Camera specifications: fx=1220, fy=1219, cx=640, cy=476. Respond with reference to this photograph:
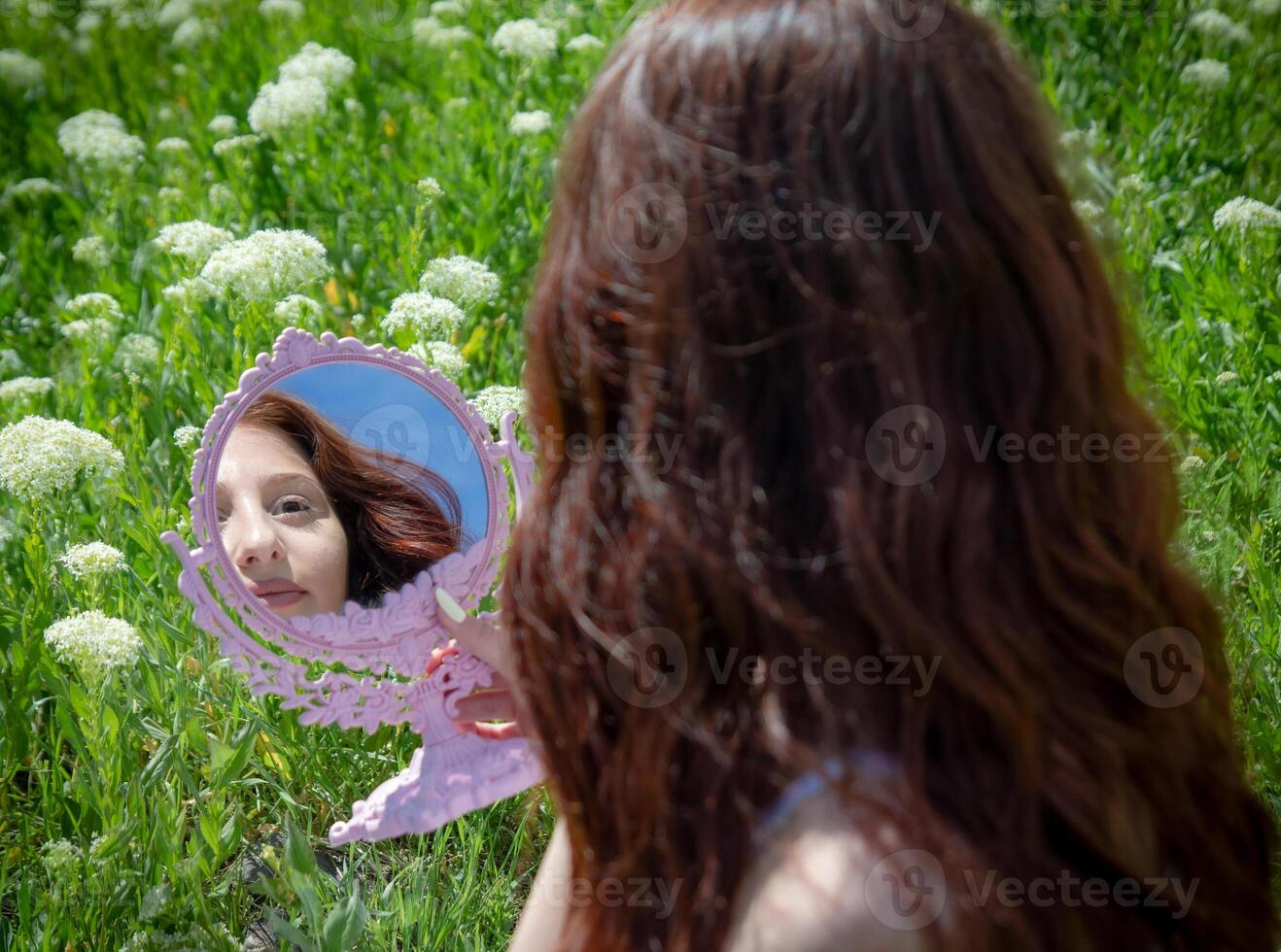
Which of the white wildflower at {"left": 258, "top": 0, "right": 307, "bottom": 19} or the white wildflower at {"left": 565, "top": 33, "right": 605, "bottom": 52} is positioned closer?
the white wildflower at {"left": 565, "top": 33, "right": 605, "bottom": 52}

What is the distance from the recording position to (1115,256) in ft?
4.35

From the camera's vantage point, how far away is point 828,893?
94cm

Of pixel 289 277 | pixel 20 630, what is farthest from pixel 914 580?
pixel 20 630

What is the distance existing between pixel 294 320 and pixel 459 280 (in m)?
0.35

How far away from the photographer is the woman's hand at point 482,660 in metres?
1.54

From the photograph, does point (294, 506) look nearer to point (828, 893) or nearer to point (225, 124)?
point (828, 893)

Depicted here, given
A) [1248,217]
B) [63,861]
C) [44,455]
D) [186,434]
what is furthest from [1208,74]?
[63,861]

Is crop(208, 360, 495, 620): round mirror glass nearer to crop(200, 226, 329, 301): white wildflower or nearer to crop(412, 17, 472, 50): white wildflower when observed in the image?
crop(200, 226, 329, 301): white wildflower

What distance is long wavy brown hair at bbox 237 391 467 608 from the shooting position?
5.18ft

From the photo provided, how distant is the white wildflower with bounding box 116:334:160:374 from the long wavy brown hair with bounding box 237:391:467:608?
4.79 ft

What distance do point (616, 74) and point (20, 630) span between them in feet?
5.81

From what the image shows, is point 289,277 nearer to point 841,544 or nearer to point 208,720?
point 208,720

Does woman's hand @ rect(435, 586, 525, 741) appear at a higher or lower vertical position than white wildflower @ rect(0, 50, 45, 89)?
higher

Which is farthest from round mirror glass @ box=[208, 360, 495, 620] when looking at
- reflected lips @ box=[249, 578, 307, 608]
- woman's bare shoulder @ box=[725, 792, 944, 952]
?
woman's bare shoulder @ box=[725, 792, 944, 952]
